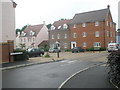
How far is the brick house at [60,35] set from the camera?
53.2 m

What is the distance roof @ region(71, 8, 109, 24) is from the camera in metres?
46.9

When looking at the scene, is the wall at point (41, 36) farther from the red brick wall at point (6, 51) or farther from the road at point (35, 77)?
the road at point (35, 77)

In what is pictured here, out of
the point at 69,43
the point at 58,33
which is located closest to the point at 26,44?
the point at 58,33

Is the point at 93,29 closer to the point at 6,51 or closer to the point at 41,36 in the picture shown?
the point at 41,36

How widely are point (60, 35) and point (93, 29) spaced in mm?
12082

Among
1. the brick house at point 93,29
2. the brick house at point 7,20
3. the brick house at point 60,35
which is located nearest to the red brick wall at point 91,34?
the brick house at point 93,29

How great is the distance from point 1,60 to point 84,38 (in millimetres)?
35172

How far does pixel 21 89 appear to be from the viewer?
24.0 feet

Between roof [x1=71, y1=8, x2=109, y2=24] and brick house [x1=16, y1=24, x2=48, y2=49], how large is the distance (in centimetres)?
1502

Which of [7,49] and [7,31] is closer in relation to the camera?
[7,49]

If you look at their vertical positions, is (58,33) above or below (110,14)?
below

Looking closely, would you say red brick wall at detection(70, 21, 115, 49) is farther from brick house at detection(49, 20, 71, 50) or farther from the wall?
the wall

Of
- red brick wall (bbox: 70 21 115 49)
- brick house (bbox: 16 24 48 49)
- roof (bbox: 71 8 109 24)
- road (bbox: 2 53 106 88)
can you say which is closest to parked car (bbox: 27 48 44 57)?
road (bbox: 2 53 106 88)

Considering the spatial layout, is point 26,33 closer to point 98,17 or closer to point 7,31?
point 98,17
